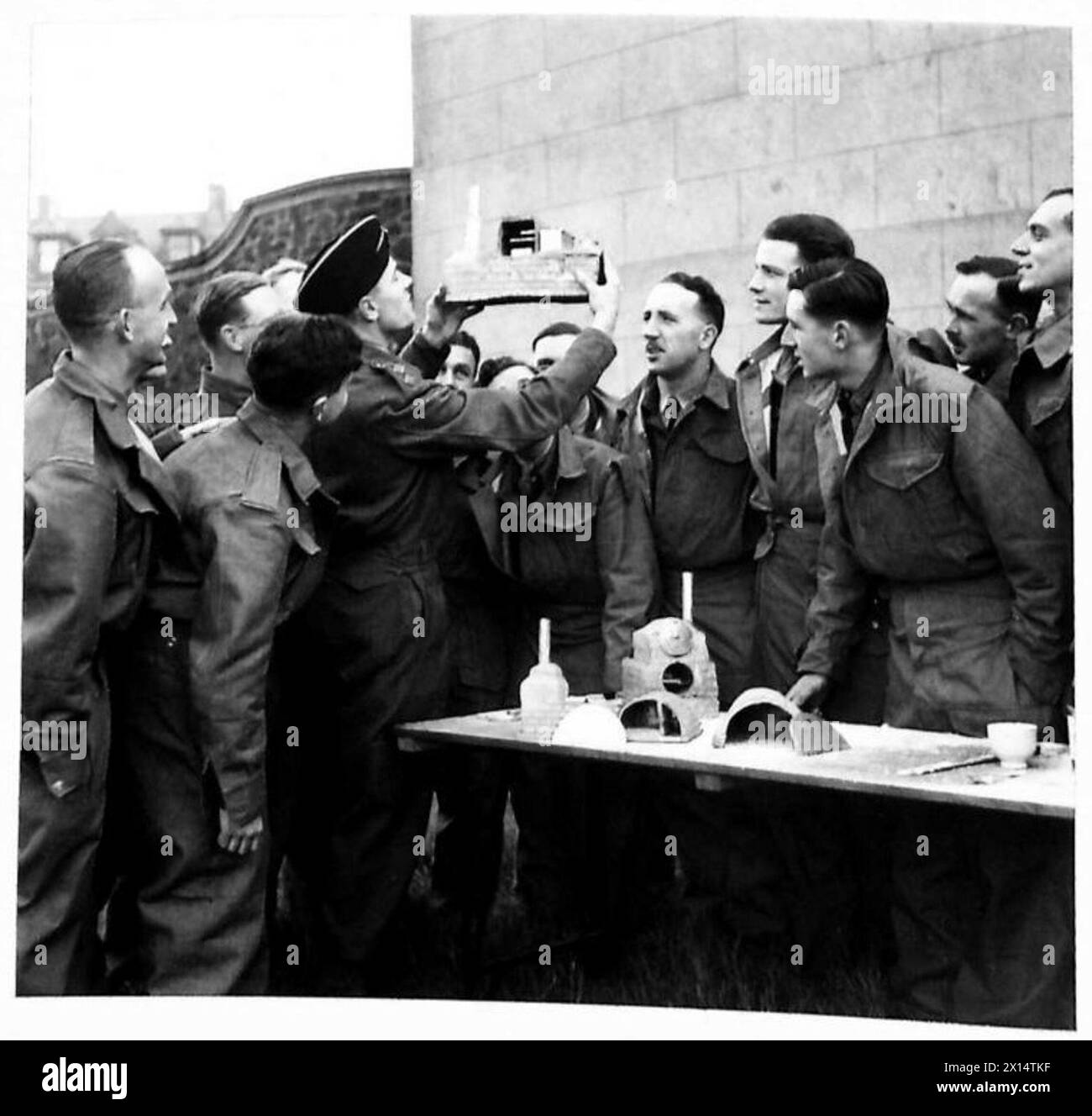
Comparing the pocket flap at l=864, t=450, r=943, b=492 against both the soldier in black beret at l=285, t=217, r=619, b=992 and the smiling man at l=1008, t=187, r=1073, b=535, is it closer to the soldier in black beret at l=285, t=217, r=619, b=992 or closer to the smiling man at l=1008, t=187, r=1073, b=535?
the smiling man at l=1008, t=187, r=1073, b=535

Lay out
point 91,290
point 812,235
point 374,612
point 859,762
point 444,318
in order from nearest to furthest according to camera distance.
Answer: point 859,762
point 91,290
point 812,235
point 374,612
point 444,318

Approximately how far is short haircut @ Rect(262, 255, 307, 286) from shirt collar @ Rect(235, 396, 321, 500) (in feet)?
1.44

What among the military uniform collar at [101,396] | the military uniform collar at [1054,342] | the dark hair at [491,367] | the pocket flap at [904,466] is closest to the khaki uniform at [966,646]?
the pocket flap at [904,466]

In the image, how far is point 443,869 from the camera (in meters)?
4.27

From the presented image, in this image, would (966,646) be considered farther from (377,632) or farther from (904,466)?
(377,632)

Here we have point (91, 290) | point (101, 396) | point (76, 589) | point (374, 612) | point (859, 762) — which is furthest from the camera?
point (374, 612)

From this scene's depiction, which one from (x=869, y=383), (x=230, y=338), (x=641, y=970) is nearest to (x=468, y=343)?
(x=230, y=338)

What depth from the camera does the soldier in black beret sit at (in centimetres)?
421

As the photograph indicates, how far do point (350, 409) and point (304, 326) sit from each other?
0.32 meters

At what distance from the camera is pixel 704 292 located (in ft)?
13.8

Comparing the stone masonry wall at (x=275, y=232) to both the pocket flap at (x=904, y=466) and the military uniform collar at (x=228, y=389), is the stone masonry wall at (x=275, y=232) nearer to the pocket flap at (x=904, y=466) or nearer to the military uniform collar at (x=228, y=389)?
the military uniform collar at (x=228, y=389)

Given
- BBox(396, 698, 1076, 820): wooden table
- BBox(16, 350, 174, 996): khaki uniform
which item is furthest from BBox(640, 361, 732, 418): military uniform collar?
BBox(16, 350, 174, 996): khaki uniform

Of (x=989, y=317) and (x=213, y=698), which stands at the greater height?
(x=989, y=317)

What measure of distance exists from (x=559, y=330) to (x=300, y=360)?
793 mm
